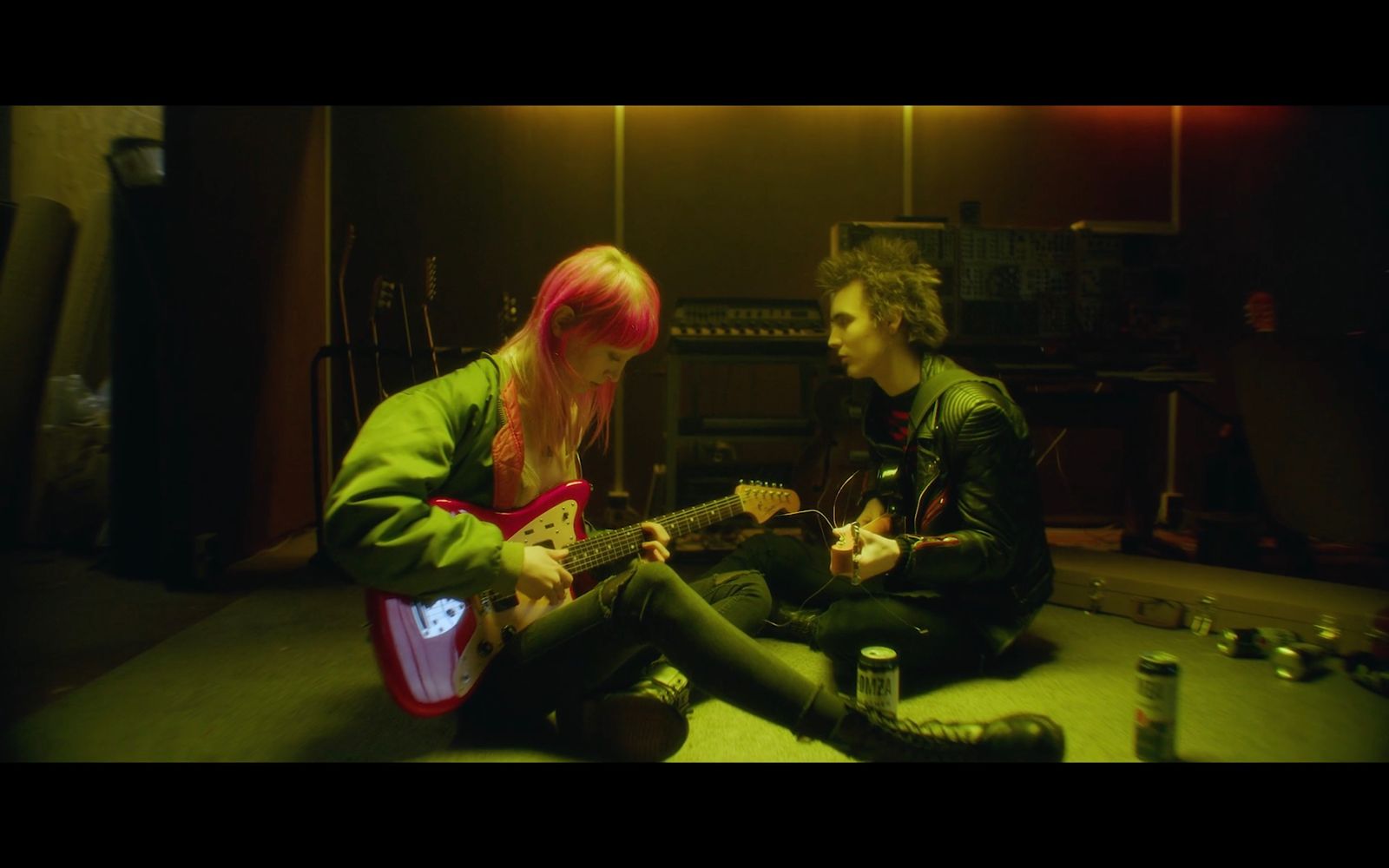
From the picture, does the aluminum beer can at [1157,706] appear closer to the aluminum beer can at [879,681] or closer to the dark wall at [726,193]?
the aluminum beer can at [879,681]

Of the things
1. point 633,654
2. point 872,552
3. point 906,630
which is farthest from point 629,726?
point 906,630

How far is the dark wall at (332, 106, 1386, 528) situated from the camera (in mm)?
4242

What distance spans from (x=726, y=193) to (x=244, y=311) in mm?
2501

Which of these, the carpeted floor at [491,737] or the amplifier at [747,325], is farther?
the amplifier at [747,325]

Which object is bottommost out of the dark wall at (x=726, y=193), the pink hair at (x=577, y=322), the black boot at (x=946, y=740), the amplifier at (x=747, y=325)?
the black boot at (x=946, y=740)

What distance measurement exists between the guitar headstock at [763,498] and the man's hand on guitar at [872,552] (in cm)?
26

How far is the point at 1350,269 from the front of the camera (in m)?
3.52

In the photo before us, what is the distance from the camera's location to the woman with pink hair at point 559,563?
49.8 inches

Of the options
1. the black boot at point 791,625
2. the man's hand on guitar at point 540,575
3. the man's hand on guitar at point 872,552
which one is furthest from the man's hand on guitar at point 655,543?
the black boot at point 791,625

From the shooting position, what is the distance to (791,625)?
92.0 inches

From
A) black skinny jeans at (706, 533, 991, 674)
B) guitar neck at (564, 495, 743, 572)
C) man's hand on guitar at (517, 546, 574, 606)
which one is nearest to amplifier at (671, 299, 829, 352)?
black skinny jeans at (706, 533, 991, 674)
